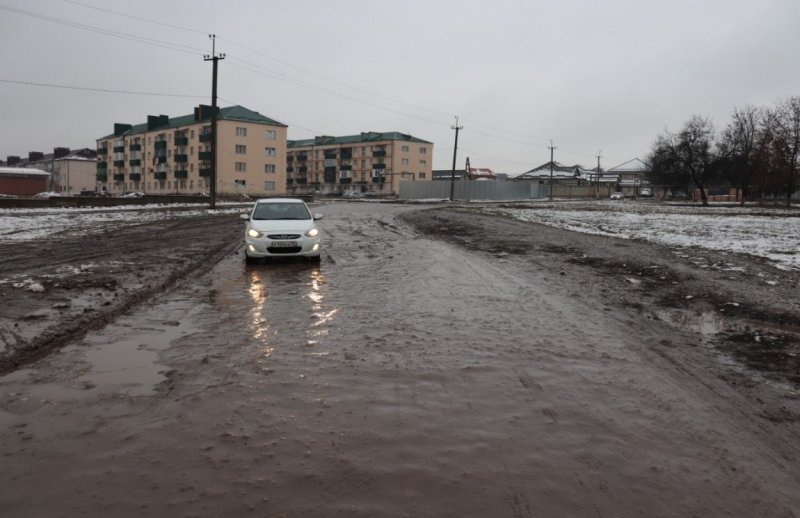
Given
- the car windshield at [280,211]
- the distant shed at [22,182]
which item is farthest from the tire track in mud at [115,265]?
the distant shed at [22,182]

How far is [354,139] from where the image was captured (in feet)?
392

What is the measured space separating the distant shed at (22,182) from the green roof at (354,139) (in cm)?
5433

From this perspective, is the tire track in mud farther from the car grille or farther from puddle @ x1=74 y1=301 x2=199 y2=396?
the car grille

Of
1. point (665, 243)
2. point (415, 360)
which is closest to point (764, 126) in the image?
point (665, 243)

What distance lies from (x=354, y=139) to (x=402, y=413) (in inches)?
4670

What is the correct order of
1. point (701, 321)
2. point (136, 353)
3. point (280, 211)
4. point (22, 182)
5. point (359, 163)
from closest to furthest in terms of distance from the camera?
1. point (136, 353)
2. point (701, 321)
3. point (280, 211)
4. point (22, 182)
5. point (359, 163)

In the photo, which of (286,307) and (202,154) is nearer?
(286,307)

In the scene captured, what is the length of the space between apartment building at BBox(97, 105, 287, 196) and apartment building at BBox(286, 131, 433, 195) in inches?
996

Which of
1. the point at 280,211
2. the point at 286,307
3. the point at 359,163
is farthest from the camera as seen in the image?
the point at 359,163

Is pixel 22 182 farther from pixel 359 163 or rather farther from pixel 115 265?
pixel 115 265

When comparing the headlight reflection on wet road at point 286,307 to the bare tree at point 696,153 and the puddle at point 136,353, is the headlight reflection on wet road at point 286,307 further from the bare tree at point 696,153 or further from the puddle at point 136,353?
the bare tree at point 696,153

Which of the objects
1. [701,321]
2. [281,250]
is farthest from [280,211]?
[701,321]

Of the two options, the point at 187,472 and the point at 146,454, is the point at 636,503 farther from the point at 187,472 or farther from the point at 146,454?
the point at 146,454

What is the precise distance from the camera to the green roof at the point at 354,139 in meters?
112
